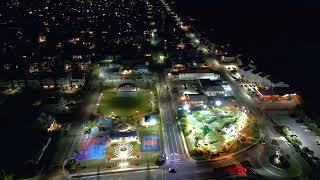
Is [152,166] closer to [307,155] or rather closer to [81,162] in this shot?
[81,162]

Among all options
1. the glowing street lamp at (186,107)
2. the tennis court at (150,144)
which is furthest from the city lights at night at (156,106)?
the glowing street lamp at (186,107)

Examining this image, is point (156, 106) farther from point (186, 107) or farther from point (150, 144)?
point (150, 144)

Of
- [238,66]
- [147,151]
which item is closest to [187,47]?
[238,66]

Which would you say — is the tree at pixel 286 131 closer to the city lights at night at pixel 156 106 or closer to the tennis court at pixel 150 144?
the city lights at night at pixel 156 106

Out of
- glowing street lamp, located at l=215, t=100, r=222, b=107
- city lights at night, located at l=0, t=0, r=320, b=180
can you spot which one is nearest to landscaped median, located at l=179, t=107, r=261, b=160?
city lights at night, located at l=0, t=0, r=320, b=180

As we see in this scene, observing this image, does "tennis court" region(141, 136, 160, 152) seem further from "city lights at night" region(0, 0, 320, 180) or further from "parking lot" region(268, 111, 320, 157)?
"parking lot" region(268, 111, 320, 157)

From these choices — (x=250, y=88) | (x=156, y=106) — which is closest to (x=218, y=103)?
(x=250, y=88)
